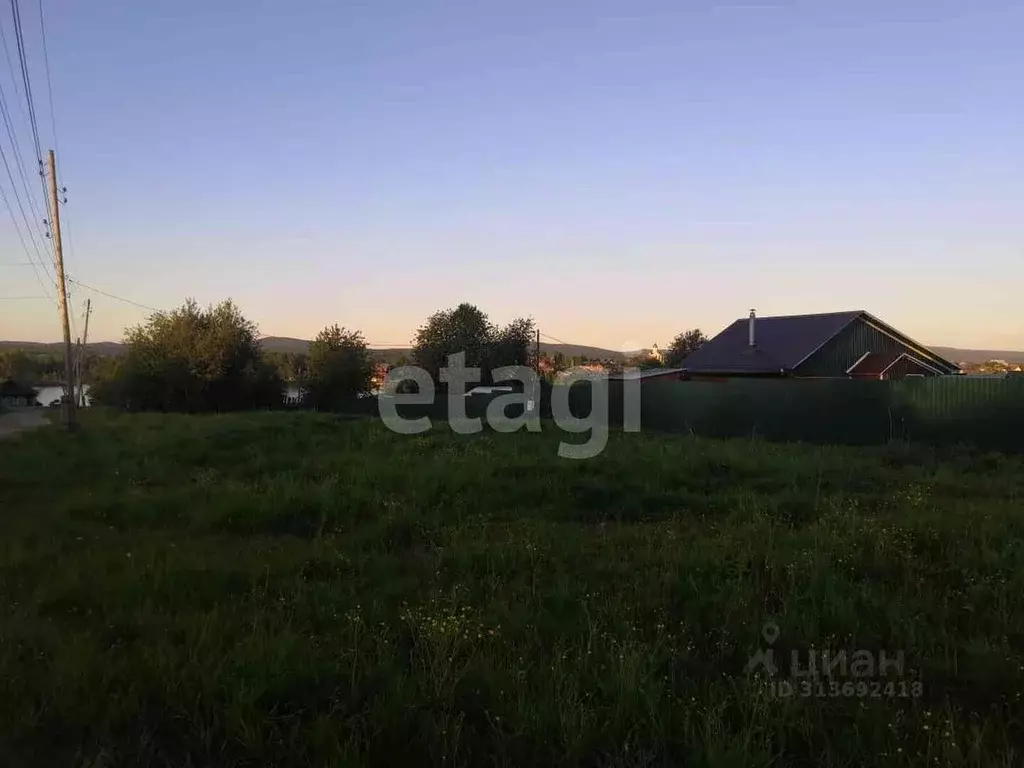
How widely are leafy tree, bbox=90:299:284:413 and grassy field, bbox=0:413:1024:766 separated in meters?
20.5

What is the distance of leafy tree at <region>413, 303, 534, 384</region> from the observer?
1350 inches

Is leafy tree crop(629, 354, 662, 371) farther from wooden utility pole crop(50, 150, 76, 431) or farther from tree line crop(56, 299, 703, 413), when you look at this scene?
wooden utility pole crop(50, 150, 76, 431)

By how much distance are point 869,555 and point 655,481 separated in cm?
315

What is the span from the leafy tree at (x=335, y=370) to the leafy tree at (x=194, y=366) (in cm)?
255

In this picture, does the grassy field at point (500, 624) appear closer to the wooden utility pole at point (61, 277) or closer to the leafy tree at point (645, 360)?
the wooden utility pole at point (61, 277)

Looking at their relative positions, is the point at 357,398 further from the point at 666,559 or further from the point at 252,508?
the point at 666,559

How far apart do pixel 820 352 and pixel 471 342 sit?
60.8 ft

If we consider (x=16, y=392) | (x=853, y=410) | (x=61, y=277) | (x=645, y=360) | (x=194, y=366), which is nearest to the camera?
(x=853, y=410)

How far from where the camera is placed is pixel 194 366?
2564cm

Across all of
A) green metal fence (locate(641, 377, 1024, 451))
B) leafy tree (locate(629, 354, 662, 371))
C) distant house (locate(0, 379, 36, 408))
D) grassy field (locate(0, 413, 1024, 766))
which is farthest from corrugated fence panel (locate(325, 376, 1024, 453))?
distant house (locate(0, 379, 36, 408))

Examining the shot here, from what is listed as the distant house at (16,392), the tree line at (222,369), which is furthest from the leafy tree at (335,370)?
the distant house at (16,392)

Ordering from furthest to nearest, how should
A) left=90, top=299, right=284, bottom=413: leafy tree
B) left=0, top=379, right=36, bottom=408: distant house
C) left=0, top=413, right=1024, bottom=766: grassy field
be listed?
left=0, top=379, right=36, bottom=408: distant house < left=90, top=299, right=284, bottom=413: leafy tree < left=0, top=413, right=1024, bottom=766: grassy field

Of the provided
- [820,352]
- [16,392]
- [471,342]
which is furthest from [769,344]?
[16,392]

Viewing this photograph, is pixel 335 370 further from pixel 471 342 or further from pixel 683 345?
pixel 683 345
